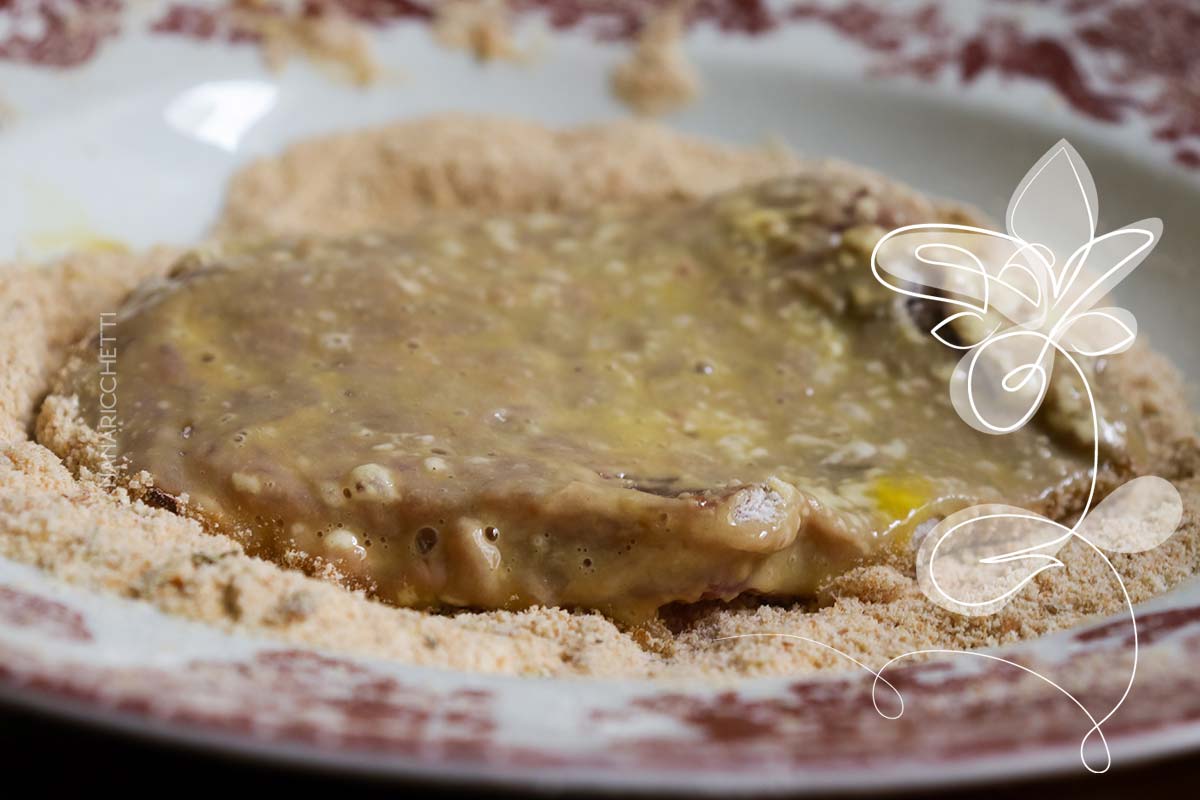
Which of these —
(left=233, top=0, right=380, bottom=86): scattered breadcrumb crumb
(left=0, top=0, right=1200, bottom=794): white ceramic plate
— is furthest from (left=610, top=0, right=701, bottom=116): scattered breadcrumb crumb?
(left=233, top=0, right=380, bottom=86): scattered breadcrumb crumb

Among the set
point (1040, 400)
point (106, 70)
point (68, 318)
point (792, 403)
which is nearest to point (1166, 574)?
point (1040, 400)

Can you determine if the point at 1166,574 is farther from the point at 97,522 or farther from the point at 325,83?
the point at 325,83
